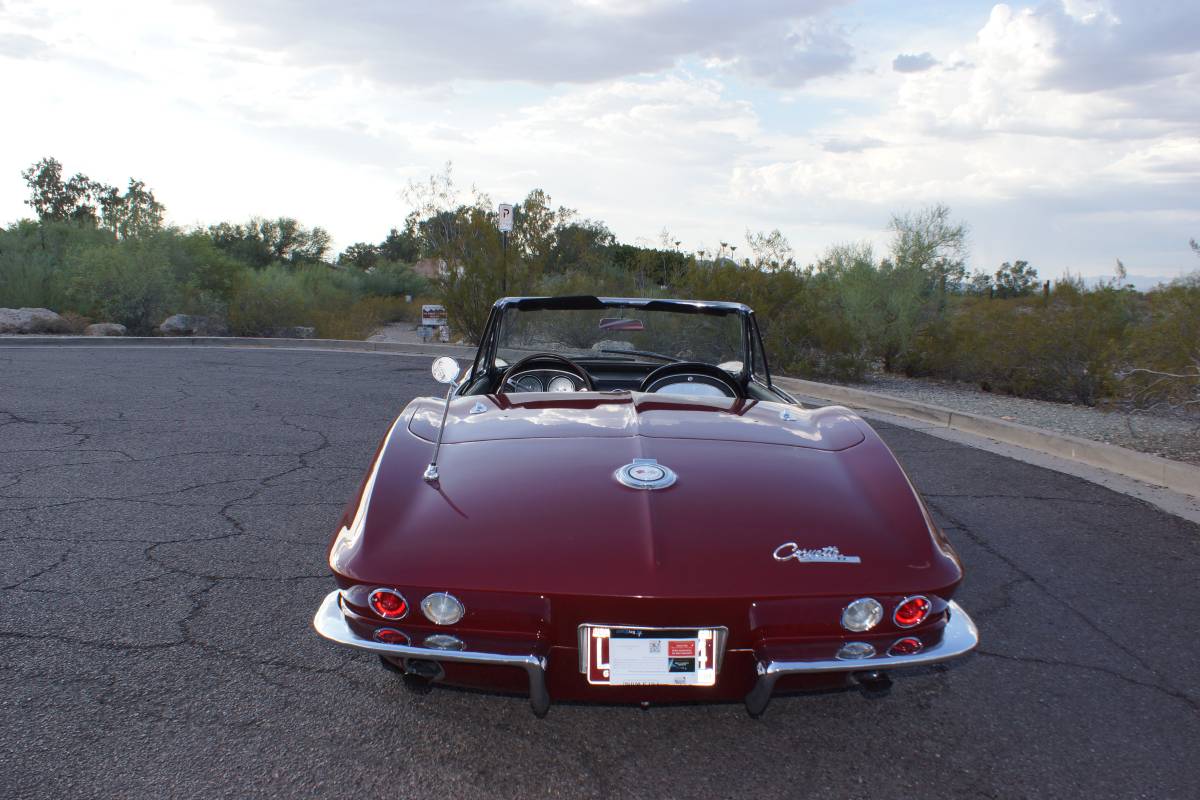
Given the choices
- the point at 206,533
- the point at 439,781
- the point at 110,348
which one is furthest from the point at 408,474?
the point at 110,348

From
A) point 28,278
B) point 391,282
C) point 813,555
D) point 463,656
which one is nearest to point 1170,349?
point 813,555

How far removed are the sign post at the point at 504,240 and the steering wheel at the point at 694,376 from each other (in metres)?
11.9

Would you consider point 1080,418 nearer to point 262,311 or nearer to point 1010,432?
point 1010,432

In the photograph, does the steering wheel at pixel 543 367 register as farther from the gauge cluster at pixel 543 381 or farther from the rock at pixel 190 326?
the rock at pixel 190 326

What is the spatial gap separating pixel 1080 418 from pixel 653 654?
8778mm

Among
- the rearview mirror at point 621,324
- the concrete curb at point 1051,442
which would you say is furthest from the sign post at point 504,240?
the rearview mirror at point 621,324

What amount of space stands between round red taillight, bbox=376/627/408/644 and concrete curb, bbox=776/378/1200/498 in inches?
225

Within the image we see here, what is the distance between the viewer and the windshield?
177 inches

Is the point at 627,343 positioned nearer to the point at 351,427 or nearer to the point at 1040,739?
the point at 1040,739

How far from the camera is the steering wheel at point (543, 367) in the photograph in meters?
3.87

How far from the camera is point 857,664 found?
2.30 metres

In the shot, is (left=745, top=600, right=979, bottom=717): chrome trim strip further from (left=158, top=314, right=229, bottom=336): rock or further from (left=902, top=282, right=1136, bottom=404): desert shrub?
(left=158, top=314, right=229, bottom=336): rock

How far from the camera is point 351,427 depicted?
7809mm

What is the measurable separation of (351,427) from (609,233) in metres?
37.7
